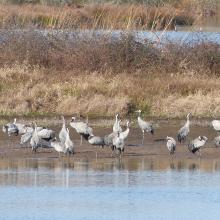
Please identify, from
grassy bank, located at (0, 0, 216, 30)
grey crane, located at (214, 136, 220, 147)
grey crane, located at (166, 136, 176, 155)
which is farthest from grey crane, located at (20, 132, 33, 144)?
grassy bank, located at (0, 0, 216, 30)

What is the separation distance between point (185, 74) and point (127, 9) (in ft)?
45.8

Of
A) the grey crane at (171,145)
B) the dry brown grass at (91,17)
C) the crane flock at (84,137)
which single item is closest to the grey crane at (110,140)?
the crane flock at (84,137)

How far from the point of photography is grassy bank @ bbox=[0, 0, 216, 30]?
31.7m

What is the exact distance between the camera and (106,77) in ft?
89.7

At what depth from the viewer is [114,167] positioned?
20.2 metres

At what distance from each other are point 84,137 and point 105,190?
16.5 ft

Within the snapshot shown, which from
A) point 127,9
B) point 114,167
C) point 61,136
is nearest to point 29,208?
point 114,167

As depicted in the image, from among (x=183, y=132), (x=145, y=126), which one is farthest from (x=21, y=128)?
(x=183, y=132)

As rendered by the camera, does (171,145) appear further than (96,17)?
No

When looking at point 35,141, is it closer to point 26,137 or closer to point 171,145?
point 26,137

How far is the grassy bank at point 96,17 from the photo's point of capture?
104 ft

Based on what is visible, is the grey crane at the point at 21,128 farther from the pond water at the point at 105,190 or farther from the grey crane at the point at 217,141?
the grey crane at the point at 217,141

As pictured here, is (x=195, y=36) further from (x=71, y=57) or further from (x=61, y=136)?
(x=61, y=136)

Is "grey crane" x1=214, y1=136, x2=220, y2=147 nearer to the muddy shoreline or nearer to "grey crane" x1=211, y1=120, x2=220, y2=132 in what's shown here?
the muddy shoreline
